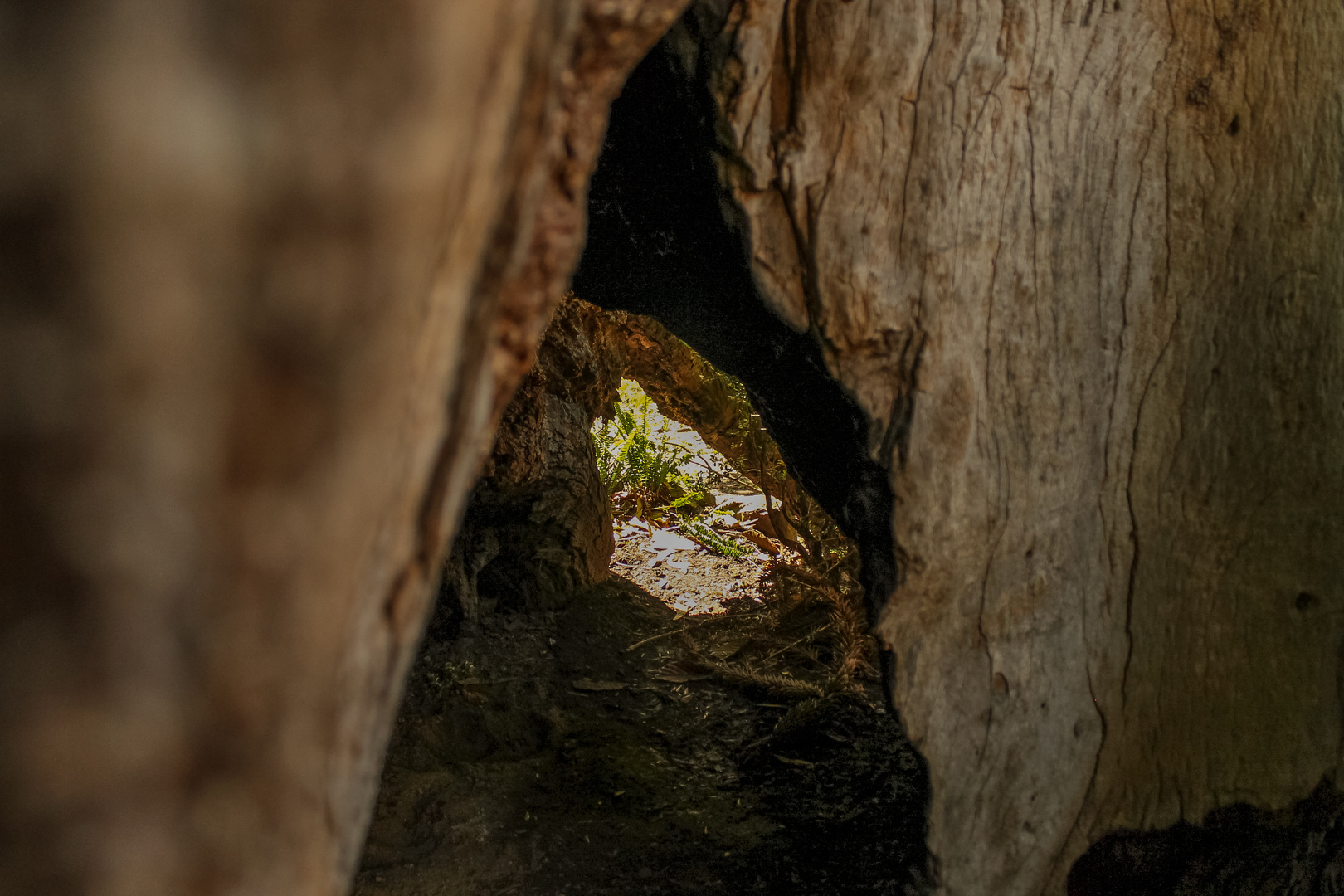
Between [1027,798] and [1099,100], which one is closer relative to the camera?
[1099,100]

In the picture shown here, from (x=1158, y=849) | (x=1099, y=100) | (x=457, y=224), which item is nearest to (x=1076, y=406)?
(x=1099, y=100)

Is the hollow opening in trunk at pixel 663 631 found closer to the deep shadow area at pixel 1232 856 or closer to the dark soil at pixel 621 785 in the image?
the dark soil at pixel 621 785

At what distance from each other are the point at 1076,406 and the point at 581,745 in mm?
2133

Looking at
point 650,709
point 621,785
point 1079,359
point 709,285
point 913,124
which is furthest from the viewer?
point 650,709

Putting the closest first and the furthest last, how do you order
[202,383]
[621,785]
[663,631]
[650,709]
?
[202,383], [621,785], [650,709], [663,631]

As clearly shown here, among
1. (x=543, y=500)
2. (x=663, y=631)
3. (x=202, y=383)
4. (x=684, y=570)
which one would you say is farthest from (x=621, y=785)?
(x=202, y=383)

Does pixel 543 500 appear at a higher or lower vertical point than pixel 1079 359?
lower

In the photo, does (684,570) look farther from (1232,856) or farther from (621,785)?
(1232,856)

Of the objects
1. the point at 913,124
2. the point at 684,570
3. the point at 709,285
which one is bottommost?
the point at 684,570

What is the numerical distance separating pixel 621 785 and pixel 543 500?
156 cm

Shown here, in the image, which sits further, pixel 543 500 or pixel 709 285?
pixel 543 500

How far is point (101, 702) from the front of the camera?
48 centimetres

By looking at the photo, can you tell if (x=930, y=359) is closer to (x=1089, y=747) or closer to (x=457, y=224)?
(x=1089, y=747)

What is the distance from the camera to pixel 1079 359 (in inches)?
72.3
